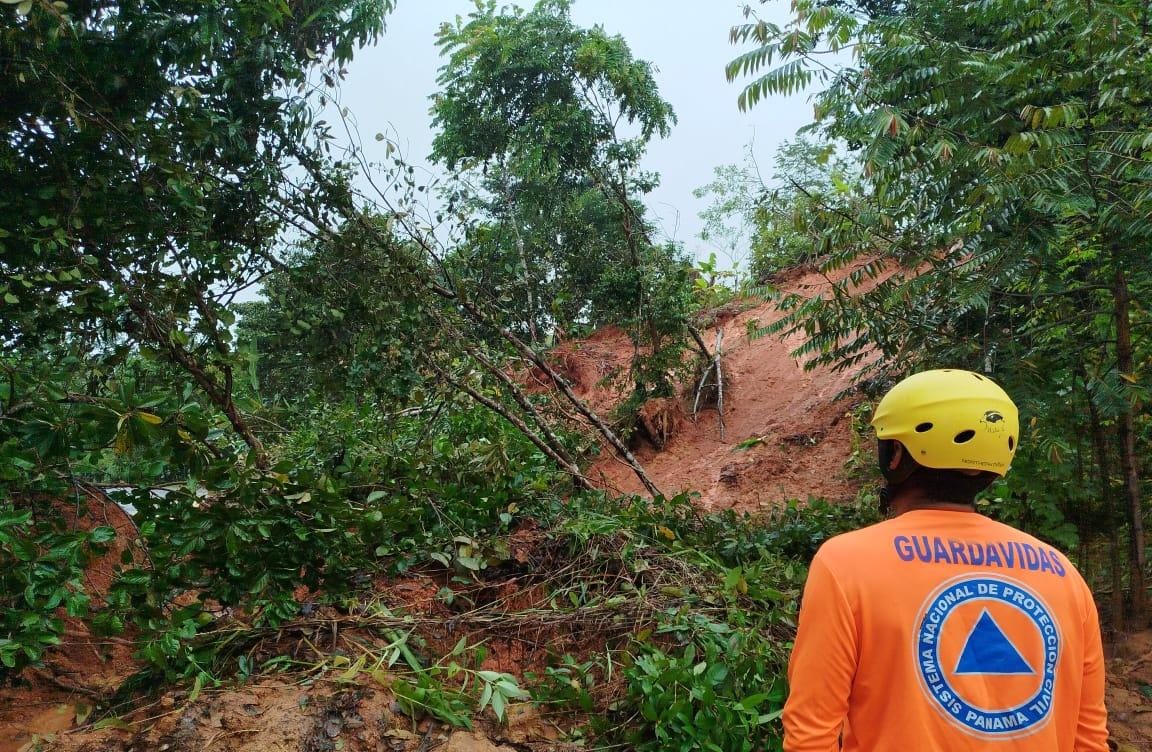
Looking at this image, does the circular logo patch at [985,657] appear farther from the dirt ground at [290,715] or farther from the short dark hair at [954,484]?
the dirt ground at [290,715]

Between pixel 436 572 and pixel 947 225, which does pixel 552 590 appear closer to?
pixel 436 572

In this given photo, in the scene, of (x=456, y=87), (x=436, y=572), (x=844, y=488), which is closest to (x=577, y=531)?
(x=436, y=572)

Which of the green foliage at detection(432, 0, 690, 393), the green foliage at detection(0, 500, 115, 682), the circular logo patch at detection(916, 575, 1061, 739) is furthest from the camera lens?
the green foliage at detection(432, 0, 690, 393)

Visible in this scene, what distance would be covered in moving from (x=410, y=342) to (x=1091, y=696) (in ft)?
14.3

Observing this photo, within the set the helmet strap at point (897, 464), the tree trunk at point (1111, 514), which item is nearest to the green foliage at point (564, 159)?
the tree trunk at point (1111, 514)

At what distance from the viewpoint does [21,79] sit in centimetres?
297

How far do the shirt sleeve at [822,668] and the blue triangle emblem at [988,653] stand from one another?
0.66 feet

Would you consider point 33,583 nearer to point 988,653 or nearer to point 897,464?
point 897,464

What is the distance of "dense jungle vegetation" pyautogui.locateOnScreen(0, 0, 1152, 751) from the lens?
3041mm

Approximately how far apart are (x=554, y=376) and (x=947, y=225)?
3.24 metres

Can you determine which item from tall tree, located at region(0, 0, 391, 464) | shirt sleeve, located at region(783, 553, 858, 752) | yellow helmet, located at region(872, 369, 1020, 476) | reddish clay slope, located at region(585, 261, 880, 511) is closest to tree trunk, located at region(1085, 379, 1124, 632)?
reddish clay slope, located at region(585, 261, 880, 511)

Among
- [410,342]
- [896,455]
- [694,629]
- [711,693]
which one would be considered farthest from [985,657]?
[410,342]

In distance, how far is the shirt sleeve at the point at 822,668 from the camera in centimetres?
134

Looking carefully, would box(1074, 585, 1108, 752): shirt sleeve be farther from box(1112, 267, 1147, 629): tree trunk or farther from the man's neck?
box(1112, 267, 1147, 629): tree trunk
